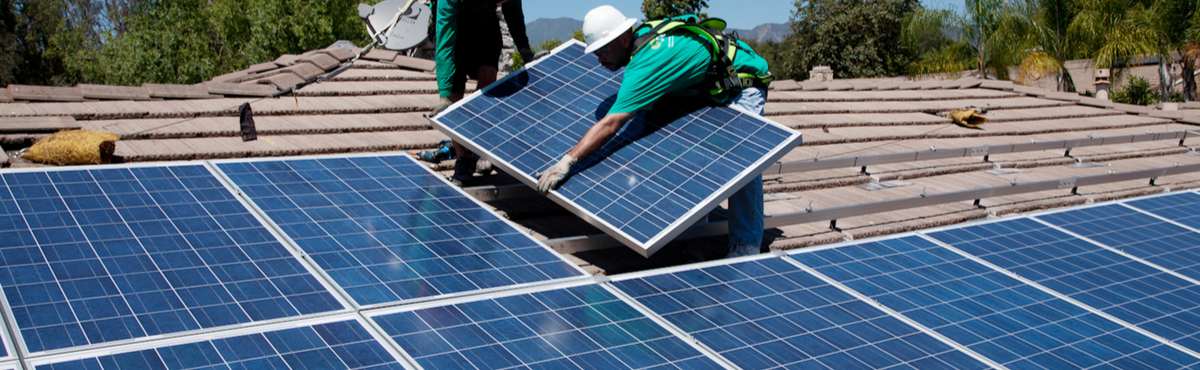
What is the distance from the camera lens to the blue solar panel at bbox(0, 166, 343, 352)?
17.1 ft

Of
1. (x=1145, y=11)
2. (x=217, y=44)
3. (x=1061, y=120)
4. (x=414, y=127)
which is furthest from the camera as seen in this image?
(x=217, y=44)

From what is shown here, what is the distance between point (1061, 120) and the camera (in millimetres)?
16406

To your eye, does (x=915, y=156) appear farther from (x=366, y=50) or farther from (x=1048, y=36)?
(x=1048, y=36)

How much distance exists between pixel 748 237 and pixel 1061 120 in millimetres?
10493

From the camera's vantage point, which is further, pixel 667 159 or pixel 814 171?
pixel 814 171

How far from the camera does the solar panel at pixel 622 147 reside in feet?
23.3

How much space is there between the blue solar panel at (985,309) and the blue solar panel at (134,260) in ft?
11.4

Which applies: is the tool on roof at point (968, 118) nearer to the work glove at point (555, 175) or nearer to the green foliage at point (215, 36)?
the work glove at point (555, 175)

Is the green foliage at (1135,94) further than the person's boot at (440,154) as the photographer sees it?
Yes

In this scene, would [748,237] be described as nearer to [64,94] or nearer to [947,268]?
[947,268]

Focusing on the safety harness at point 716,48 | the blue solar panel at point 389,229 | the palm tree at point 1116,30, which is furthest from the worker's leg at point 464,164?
the palm tree at point 1116,30

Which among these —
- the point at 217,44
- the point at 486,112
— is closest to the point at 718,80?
the point at 486,112

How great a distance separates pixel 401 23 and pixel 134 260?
7.57 metres

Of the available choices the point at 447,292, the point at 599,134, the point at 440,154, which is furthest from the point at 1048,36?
the point at 447,292
